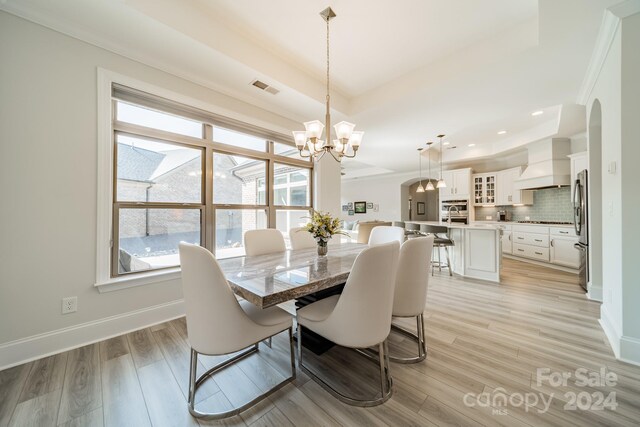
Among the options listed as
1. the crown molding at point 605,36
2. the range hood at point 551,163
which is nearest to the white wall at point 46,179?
the crown molding at point 605,36

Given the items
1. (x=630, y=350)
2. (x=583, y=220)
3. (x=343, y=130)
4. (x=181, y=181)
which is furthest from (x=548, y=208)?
(x=181, y=181)

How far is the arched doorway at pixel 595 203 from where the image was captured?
2770 mm

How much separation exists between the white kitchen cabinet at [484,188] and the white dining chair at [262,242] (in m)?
6.22

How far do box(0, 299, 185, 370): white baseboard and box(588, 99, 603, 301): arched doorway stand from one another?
494cm

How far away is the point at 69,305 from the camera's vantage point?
75.5 inches

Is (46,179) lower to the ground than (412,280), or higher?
higher

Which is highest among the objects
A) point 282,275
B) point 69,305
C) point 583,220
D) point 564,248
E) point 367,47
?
point 367,47

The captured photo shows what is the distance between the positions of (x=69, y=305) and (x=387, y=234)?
9.69 ft

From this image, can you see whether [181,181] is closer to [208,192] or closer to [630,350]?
[208,192]

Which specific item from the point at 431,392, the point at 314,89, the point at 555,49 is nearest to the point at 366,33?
the point at 314,89

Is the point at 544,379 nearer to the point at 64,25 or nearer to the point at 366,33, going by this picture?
the point at 366,33

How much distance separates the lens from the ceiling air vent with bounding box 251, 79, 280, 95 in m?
2.65

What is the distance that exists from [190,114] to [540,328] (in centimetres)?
428

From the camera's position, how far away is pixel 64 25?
73.3 inches
